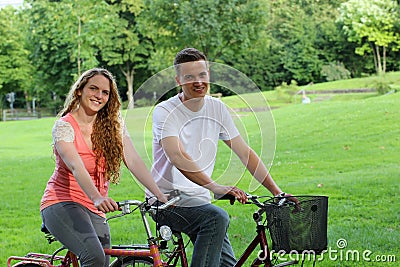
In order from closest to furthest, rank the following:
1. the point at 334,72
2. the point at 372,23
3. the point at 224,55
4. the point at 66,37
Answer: the point at 66,37 < the point at 224,55 < the point at 372,23 < the point at 334,72

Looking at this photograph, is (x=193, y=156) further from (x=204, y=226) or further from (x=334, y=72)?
(x=334, y=72)

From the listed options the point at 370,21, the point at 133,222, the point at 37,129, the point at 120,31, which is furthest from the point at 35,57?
the point at 133,222

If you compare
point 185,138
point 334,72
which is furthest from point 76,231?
point 334,72

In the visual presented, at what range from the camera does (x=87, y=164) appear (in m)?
3.40

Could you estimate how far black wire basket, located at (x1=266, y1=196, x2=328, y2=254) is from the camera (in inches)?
124

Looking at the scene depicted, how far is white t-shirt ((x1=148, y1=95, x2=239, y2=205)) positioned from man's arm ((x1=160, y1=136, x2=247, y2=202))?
0.06m

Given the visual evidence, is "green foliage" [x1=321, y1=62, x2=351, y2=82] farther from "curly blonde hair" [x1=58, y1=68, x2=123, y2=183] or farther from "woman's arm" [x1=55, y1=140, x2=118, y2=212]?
"woman's arm" [x1=55, y1=140, x2=118, y2=212]

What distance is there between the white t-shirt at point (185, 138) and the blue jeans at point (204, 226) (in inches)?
3.3

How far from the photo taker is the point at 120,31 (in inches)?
1565

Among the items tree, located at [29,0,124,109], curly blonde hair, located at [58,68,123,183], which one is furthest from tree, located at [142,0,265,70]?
curly blonde hair, located at [58,68,123,183]

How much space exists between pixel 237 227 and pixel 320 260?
146cm

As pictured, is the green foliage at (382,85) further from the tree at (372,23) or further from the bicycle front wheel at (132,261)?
the bicycle front wheel at (132,261)

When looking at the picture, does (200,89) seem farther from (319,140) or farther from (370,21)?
(370,21)

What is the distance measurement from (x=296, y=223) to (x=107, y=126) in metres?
1.14
